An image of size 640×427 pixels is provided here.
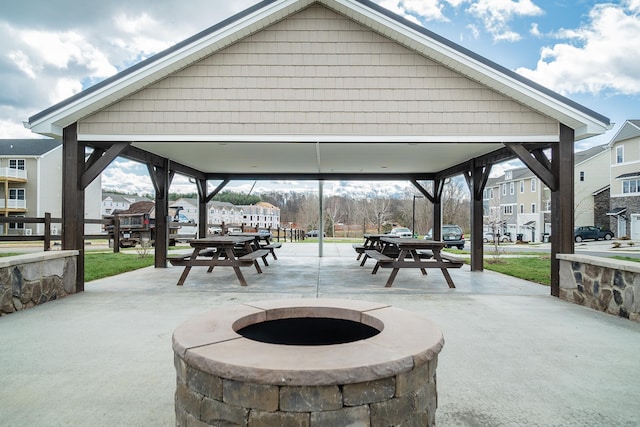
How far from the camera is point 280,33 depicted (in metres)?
6.18

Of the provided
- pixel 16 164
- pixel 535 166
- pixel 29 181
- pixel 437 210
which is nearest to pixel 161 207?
pixel 437 210

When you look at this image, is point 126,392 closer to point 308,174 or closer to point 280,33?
point 280,33

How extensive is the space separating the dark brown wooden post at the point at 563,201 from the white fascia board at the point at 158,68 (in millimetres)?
4633

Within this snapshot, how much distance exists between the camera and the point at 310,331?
2.52 meters

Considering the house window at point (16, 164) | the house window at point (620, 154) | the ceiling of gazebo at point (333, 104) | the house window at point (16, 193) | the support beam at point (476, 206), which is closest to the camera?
the ceiling of gazebo at point (333, 104)

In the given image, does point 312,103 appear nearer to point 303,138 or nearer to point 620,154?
point 303,138

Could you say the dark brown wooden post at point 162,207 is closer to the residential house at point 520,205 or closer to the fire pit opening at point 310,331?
the fire pit opening at point 310,331

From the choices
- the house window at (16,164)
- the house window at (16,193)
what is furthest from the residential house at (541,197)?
the house window at (16,164)

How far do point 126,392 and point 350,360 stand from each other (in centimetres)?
178

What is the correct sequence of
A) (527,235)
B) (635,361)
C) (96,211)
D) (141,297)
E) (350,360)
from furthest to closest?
(527,235), (96,211), (141,297), (635,361), (350,360)

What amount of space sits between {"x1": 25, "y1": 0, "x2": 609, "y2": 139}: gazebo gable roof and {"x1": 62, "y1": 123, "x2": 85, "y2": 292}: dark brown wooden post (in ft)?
0.91

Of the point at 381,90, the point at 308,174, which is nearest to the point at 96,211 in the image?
the point at 308,174

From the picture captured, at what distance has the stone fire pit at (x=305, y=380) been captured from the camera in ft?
4.98

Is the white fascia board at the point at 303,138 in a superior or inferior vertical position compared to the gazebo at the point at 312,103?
inferior
